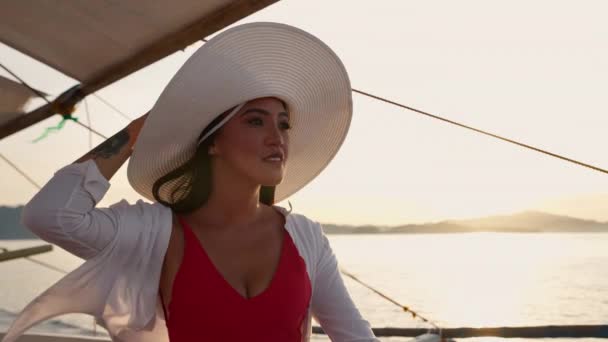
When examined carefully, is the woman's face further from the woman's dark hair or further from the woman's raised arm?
the woman's raised arm

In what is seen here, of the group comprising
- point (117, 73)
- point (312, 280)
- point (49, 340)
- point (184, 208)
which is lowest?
point (49, 340)

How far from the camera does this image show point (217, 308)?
161 centimetres

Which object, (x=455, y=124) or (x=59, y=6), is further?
(x=59, y=6)

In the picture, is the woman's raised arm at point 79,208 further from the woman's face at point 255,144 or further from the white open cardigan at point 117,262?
the woman's face at point 255,144

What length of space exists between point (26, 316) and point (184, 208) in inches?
19.3

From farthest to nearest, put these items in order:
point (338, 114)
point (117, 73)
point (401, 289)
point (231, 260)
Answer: point (401, 289), point (117, 73), point (338, 114), point (231, 260)

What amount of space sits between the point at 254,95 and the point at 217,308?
594 millimetres

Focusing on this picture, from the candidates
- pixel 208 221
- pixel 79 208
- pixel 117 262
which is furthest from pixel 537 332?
pixel 79 208

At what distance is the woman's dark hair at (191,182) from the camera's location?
5.91ft

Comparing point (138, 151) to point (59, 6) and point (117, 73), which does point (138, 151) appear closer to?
point (59, 6)

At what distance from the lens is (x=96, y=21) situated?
3.68 meters

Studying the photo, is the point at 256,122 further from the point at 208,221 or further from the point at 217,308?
the point at 217,308

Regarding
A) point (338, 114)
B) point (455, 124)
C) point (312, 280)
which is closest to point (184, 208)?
point (312, 280)

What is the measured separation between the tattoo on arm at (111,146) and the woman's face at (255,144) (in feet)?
0.84
